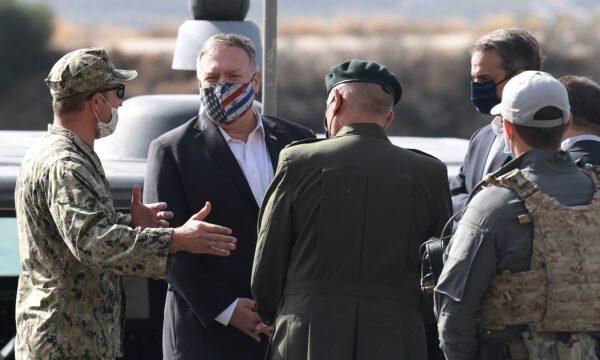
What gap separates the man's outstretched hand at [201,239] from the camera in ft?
12.0

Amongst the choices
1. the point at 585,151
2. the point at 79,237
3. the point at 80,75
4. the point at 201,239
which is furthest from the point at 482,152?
the point at 79,237

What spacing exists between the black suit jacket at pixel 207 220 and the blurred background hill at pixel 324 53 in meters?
23.8

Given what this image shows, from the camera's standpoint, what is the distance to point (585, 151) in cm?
412

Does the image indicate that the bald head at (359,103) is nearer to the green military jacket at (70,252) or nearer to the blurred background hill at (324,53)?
the green military jacket at (70,252)

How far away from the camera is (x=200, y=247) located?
3662 millimetres

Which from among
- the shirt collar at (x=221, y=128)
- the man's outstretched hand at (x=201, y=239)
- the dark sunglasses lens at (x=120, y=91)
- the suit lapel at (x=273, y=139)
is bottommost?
the man's outstretched hand at (x=201, y=239)

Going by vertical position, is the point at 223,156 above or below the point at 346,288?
above

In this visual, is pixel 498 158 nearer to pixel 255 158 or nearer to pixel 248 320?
pixel 255 158

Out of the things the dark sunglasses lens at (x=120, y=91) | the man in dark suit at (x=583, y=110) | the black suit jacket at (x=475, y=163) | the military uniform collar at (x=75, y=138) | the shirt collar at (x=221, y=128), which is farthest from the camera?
the black suit jacket at (x=475, y=163)

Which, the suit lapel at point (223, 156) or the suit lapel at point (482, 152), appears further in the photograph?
the suit lapel at point (482, 152)

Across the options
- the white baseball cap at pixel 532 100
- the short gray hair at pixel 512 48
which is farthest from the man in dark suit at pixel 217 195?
the white baseball cap at pixel 532 100

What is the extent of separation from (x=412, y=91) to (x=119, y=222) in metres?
27.9

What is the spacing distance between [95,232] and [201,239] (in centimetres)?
30

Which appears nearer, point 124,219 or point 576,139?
point 124,219
